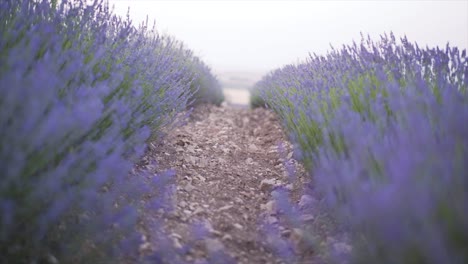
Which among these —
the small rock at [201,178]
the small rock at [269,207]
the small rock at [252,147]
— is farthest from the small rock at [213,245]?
the small rock at [252,147]

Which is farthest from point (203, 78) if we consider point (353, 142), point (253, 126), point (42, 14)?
point (353, 142)

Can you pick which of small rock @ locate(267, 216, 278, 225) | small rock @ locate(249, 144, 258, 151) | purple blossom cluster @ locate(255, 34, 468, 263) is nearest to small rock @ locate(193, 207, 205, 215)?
small rock @ locate(267, 216, 278, 225)

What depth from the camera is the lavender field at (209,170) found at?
3.31 feet

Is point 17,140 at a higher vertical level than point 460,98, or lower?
lower

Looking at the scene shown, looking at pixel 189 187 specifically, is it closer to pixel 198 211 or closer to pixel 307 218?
pixel 198 211

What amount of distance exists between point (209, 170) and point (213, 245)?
3.44 ft

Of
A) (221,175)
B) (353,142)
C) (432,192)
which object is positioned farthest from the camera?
(221,175)

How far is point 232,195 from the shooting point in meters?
2.19

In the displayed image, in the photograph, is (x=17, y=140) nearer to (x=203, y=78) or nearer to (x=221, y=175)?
(x=221, y=175)

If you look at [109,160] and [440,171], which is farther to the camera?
[109,160]

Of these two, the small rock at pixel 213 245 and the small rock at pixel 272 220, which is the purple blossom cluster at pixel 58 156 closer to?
the small rock at pixel 213 245

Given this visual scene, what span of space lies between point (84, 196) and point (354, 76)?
1.57 metres

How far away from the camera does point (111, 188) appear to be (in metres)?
A: 1.84

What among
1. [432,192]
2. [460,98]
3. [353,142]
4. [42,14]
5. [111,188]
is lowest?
[111,188]
